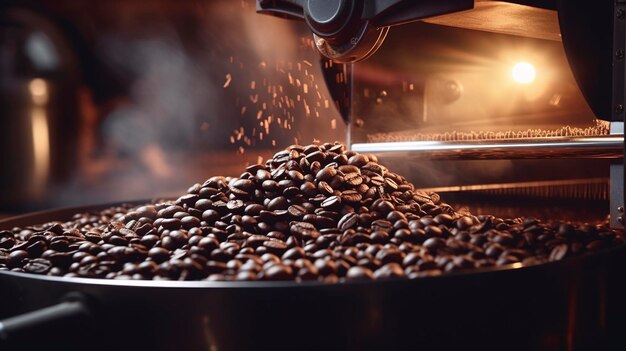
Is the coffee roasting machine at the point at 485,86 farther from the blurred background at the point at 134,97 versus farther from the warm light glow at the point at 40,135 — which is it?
the warm light glow at the point at 40,135

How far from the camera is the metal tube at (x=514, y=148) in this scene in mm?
990

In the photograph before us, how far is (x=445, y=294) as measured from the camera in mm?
641

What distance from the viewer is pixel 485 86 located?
155 cm

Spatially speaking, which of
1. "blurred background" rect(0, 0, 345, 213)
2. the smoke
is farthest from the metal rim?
the smoke

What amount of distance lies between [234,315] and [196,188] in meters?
0.52

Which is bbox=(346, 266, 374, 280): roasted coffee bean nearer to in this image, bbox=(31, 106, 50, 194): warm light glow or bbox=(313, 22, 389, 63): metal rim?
bbox=(313, 22, 389, 63): metal rim

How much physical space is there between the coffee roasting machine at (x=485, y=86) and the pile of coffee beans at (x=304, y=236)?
19cm

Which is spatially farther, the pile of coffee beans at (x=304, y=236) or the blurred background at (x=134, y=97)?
the blurred background at (x=134, y=97)

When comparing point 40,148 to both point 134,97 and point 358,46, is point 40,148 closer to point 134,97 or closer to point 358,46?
point 134,97

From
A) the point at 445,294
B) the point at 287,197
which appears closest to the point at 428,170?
the point at 287,197

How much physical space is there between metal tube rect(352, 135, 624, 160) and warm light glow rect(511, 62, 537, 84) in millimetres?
405

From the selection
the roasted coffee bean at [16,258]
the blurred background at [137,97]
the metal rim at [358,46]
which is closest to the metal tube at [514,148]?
the metal rim at [358,46]

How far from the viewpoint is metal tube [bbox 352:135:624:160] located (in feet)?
3.25

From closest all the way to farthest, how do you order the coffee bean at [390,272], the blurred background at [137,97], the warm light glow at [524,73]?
the coffee bean at [390,272]
the warm light glow at [524,73]
the blurred background at [137,97]
